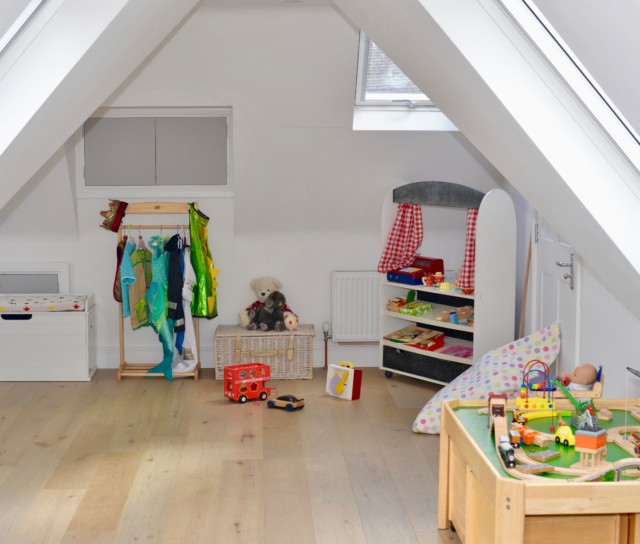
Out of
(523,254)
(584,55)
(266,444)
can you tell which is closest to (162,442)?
(266,444)

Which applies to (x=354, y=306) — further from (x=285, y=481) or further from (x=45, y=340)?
(x=285, y=481)

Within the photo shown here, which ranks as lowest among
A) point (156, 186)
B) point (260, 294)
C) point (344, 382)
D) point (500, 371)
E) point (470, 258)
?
point (344, 382)

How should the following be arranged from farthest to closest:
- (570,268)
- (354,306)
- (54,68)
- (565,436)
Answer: (354,306), (570,268), (565,436), (54,68)

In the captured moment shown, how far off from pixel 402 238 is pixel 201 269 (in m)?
1.30

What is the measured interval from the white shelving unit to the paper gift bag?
1.43 ft

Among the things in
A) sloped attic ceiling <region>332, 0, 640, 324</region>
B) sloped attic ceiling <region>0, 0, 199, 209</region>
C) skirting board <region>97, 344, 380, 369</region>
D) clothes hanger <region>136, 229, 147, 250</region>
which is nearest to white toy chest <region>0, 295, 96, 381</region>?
skirting board <region>97, 344, 380, 369</region>

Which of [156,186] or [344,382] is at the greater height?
[156,186]

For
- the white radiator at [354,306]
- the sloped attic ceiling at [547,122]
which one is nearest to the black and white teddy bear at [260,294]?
the white radiator at [354,306]

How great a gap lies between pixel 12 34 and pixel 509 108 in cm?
138

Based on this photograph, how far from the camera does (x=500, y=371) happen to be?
4457 mm

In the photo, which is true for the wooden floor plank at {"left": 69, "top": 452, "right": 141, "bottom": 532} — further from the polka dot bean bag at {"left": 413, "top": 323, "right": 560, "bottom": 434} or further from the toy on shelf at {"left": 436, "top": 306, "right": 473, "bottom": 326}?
the toy on shelf at {"left": 436, "top": 306, "right": 473, "bottom": 326}

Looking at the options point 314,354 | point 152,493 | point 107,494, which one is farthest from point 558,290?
point 107,494

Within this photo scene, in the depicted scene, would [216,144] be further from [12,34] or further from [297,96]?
[12,34]

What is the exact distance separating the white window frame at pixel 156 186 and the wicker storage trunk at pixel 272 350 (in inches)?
36.8
